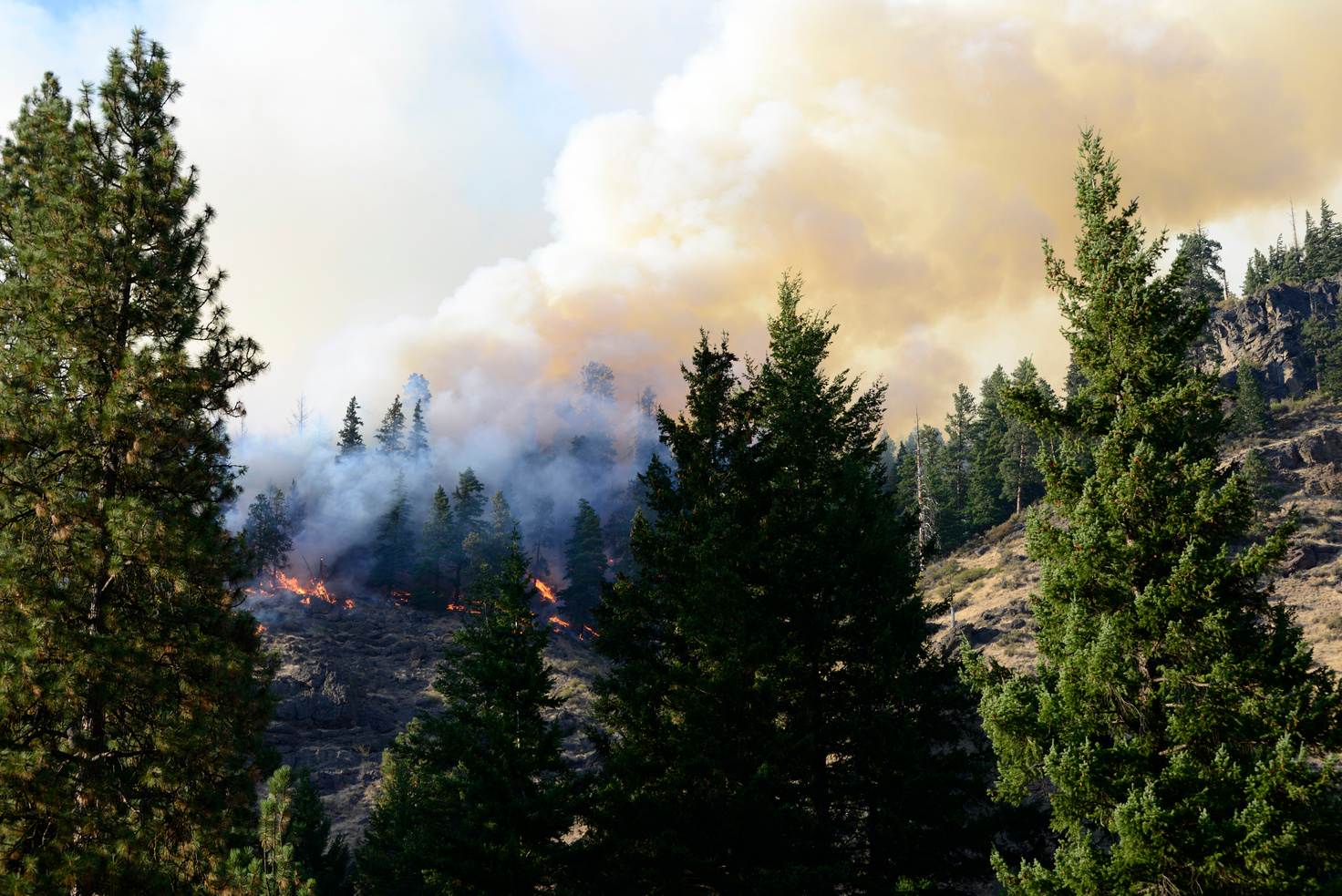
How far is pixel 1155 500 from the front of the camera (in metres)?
8.43

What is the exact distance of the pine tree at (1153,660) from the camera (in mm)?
7117

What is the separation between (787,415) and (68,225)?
555 inches

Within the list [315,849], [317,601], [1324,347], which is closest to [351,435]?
[317,601]

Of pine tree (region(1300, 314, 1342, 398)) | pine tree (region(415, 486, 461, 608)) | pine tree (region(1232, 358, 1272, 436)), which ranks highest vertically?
pine tree (region(1300, 314, 1342, 398))

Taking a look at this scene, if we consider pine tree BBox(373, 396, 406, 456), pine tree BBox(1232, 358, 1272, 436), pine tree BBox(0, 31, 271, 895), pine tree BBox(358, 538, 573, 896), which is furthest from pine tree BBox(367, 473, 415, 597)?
pine tree BBox(1232, 358, 1272, 436)

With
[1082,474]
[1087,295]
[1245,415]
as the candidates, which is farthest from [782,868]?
[1245,415]

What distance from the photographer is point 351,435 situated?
308 ft

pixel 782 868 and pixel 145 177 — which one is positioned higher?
pixel 145 177

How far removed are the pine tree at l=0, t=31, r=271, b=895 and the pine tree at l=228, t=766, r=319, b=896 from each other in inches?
15.0

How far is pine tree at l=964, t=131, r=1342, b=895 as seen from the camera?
7.12m

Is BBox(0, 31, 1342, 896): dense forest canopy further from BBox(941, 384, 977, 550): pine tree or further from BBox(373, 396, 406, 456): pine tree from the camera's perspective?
BBox(373, 396, 406, 456): pine tree

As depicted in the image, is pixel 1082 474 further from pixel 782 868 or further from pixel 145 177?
pixel 145 177

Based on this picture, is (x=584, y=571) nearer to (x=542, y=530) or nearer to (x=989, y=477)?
(x=542, y=530)

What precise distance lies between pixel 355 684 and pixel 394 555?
24281mm
